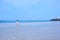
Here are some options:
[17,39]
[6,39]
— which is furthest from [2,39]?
[17,39]

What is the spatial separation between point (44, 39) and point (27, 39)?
1.56ft

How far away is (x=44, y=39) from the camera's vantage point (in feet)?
10.9

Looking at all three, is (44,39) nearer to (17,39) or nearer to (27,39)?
(27,39)

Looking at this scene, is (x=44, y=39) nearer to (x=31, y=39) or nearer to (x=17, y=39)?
(x=31, y=39)

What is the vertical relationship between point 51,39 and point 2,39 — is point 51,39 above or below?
below

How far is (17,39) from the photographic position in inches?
131

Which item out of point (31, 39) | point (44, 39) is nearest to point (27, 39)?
point (31, 39)

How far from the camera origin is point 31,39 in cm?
332

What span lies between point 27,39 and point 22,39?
0.14 m

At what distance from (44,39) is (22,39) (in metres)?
0.61

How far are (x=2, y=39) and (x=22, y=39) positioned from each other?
1.85 feet

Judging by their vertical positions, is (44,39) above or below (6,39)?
below

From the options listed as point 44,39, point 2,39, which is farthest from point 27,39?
point 2,39

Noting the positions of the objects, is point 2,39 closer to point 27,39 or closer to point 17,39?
point 17,39
